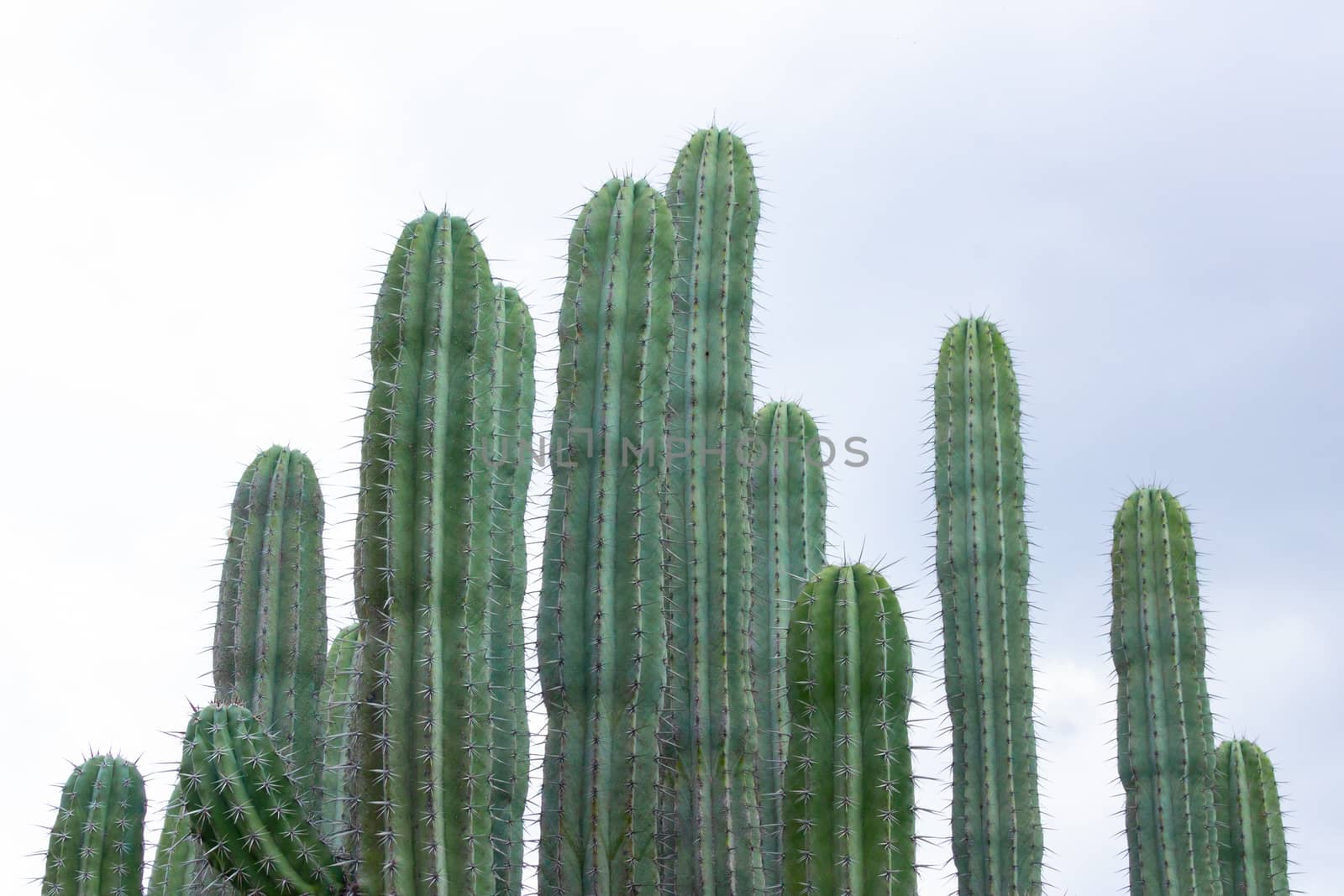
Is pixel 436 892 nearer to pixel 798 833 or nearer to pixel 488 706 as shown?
pixel 488 706

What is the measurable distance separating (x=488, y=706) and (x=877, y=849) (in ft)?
4.92

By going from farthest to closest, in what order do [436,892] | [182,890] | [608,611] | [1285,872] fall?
1. [1285,872]
2. [182,890]
3. [608,611]
4. [436,892]

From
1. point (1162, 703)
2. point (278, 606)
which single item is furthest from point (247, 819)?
point (1162, 703)

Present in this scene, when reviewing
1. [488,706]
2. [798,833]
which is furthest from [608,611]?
[798,833]

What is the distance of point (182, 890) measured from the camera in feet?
21.1

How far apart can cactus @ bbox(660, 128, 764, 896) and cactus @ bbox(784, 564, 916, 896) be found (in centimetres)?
64

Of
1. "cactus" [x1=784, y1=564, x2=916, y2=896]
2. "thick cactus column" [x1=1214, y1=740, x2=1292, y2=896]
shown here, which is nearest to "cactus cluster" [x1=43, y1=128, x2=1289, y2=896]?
"cactus" [x1=784, y1=564, x2=916, y2=896]

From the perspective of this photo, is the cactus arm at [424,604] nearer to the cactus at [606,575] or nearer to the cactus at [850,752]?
the cactus at [606,575]

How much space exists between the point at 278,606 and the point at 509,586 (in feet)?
4.65

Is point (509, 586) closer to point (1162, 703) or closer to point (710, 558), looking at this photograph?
point (710, 558)

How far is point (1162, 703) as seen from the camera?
691 centimetres

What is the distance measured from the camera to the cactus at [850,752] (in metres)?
4.76

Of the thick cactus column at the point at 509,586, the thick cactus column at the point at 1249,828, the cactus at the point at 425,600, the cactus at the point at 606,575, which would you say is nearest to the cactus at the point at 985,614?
the thick cactus column at the point at 1249,828

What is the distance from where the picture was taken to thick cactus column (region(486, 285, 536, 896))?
532cm
